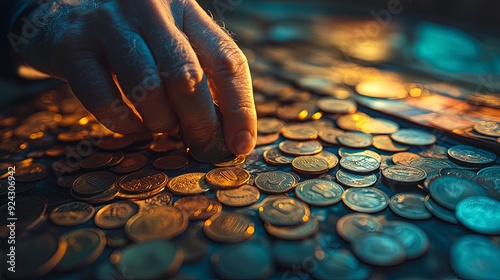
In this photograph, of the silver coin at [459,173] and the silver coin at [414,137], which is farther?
the silver coin at [414,137]

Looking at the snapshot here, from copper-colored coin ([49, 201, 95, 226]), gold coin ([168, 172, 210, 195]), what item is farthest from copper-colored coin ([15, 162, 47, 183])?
gold coin ([168, 172, 210, 195])

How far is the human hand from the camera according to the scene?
106cm

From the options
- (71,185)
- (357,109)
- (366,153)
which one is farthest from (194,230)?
(357,109)

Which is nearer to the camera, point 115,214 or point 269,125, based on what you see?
point 115,214

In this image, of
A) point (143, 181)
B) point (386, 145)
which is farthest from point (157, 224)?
point (386, 145)

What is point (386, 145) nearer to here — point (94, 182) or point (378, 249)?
point (378, 249)

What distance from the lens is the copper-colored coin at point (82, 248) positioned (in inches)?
31.4

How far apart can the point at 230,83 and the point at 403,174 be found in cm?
69

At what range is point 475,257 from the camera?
807 millimetres

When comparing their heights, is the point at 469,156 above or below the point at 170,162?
above

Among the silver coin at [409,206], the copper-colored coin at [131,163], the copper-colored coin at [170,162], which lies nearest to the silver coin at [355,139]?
the silver coin at [409,206]

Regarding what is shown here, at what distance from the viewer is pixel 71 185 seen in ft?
3.68

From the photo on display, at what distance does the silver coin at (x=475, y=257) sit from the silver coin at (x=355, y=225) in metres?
0.19

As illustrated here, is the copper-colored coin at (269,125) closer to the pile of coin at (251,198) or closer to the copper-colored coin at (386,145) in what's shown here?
the pile of coin at (251,198)
